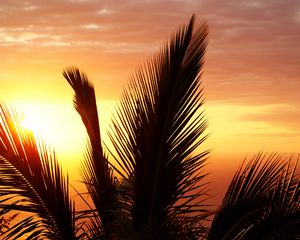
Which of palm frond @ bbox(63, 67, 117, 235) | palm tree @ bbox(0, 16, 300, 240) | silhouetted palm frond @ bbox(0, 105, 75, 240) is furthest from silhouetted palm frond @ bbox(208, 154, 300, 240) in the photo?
palm frond @ bbox(63, 67, 117, 235)

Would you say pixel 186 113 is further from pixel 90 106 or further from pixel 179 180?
pixel 90 106

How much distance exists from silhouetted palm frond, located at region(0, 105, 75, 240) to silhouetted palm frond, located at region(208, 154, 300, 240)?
4.39 ft

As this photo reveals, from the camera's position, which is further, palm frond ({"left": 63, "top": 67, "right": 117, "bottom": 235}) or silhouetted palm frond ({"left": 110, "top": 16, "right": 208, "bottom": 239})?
palm frond ({"left": 63, "top": 67, "right": 117, "bottom": 235})

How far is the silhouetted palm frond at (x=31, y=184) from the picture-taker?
4.31 m

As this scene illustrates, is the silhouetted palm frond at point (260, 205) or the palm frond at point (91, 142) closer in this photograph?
the silhouetted palm frond at point (260, 205)

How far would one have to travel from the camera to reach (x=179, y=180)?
396 centimetres

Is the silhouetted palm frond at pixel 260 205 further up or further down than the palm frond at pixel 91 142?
further down

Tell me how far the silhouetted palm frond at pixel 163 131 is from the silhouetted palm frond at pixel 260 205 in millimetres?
261

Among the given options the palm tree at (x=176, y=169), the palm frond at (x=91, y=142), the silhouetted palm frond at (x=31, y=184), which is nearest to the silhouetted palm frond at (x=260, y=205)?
the palm tree at (x=176, y=169)

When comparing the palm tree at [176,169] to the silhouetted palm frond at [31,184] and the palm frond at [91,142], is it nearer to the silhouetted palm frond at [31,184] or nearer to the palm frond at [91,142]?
the silhouetted palm frond at [31,184]

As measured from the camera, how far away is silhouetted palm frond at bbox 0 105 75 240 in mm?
4309

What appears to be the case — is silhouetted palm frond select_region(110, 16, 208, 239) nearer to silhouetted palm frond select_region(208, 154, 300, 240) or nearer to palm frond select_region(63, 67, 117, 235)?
silhouetted palm frond select_region(208, 154, 300, 240)

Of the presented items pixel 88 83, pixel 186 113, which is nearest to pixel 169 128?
pixel 186 113

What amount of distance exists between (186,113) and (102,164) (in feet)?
8.07
